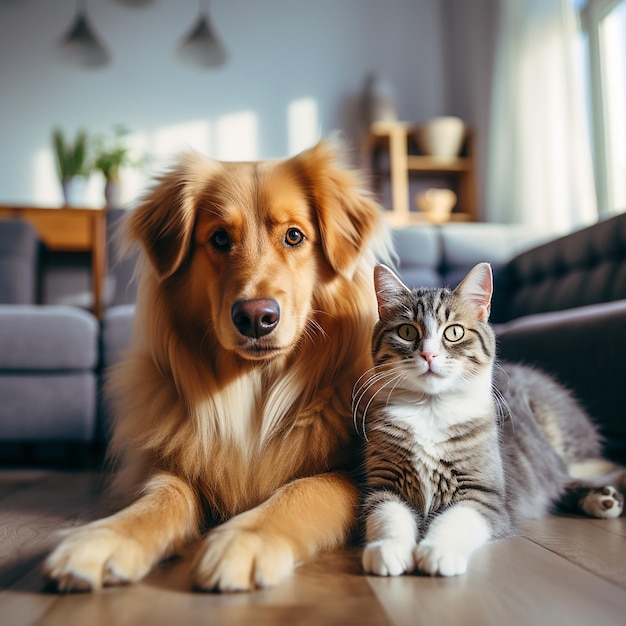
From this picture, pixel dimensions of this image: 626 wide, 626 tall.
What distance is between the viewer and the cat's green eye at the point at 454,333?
1.25 meters

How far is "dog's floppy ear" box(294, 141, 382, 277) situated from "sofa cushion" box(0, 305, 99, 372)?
4.74 ft

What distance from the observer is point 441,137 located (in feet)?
16.8

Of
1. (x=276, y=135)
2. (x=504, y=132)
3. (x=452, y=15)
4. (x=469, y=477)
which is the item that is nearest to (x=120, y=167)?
(x=276, y=135)

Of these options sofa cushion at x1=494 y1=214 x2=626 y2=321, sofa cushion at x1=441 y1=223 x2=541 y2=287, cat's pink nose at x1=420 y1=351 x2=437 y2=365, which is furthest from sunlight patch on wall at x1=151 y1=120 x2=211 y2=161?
cat's pink nose at x1=420 y1=351 x2=437 y2=365

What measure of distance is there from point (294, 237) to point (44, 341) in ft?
4.91

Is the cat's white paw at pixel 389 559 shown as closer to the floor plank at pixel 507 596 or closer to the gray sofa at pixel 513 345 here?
the floor plank at pixel 507 596

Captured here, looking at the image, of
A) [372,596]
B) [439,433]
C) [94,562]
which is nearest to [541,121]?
[439,433]

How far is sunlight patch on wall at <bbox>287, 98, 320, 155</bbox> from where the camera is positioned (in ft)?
18.7

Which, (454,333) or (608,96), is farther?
(608,96)

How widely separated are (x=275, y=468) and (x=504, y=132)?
427cm

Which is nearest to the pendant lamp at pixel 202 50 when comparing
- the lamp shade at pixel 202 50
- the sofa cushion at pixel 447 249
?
the lamp shade at pixel 202 50

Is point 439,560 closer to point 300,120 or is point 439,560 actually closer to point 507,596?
point 507,596

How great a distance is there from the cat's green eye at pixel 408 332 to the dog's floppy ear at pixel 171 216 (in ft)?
1.81

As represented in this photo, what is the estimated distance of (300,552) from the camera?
3.40 ft
